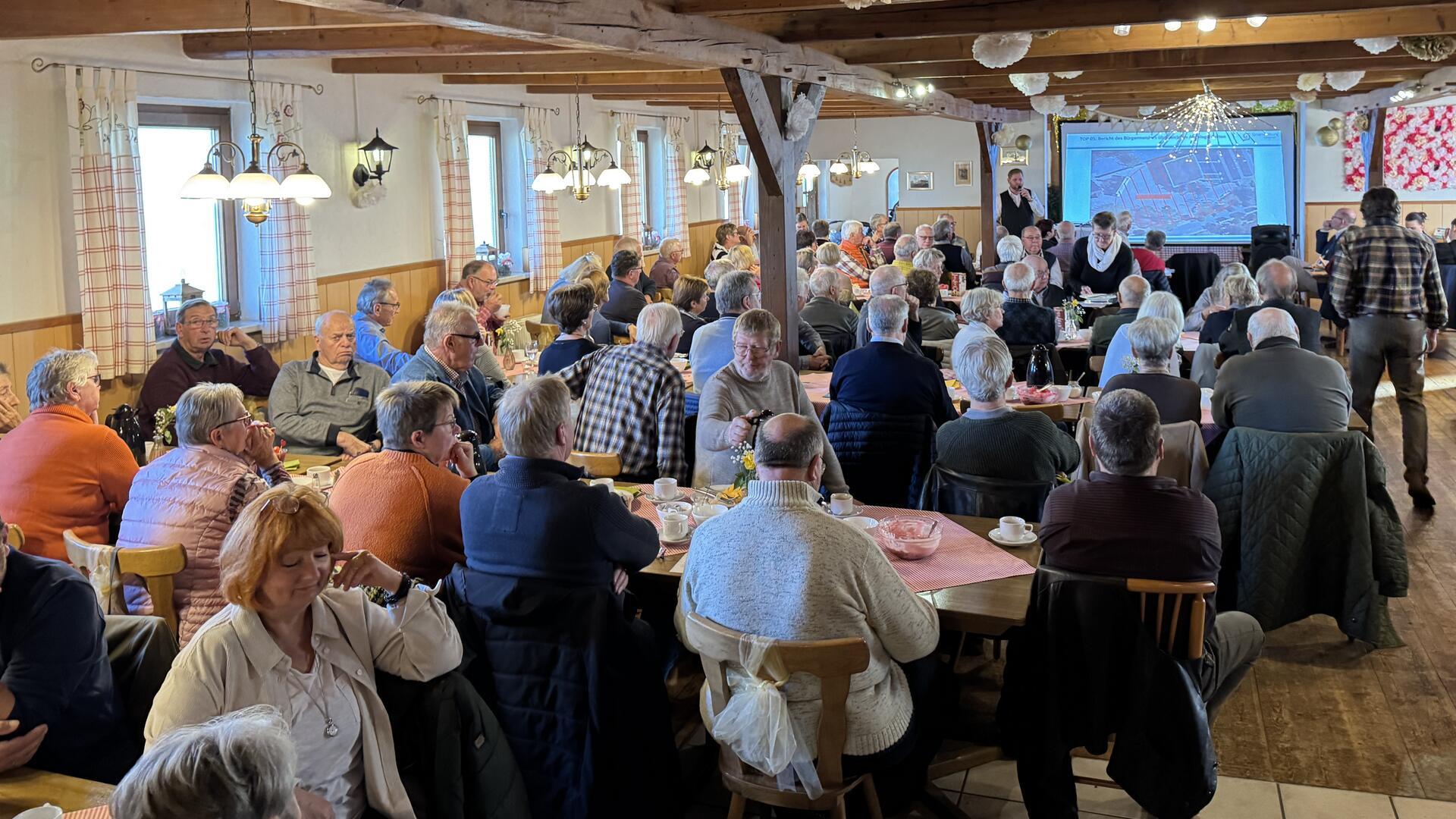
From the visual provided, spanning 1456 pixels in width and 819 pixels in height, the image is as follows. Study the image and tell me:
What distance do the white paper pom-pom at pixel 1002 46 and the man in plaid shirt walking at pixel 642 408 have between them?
2.73 meters

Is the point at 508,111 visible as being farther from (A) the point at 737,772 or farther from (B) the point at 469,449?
(A) the point at 737,772

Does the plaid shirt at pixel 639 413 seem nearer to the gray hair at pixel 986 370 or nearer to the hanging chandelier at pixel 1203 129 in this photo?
the gray hair at pixel 986 370

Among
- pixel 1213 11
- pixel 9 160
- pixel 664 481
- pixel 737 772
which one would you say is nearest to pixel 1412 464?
pixel 1213 11

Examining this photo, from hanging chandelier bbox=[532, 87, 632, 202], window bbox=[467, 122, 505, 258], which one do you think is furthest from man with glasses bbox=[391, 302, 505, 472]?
window bbox=[467, 122, 505, 258]

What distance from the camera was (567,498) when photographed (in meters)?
3.14

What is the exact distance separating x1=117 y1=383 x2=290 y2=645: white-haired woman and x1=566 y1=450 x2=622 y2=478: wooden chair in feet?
3.96

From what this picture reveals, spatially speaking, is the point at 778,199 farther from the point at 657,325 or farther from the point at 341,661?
the point at 341,661

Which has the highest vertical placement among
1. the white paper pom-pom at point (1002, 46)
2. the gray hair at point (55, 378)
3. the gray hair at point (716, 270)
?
the white paper pom-pom at point (1002, 46)

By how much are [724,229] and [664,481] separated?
356 inches

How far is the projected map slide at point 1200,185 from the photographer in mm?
17391

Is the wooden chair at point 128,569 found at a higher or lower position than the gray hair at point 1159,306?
lower

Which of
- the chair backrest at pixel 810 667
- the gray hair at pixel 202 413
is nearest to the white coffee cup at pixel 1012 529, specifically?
the chair backrest at pixel 810 667

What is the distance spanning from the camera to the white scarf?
33.3ft

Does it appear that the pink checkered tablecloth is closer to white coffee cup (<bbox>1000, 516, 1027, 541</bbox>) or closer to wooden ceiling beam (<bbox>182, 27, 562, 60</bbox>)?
white coffee cup (<bbox>1000, 516, 1027, 541</bbox>)
